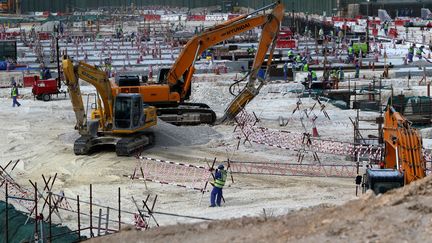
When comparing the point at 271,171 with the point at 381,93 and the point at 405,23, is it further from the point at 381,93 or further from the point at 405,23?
the point at 405,23

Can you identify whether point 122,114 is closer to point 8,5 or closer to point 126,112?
point 126,112

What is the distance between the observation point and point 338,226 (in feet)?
31.3

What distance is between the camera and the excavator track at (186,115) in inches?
980

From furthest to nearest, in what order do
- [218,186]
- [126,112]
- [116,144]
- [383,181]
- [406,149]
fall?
[126,112]
[116,144]
[218,186]
[406,149]
[383,181]

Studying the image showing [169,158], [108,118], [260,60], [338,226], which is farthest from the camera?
[260,60]

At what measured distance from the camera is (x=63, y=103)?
31906 mm

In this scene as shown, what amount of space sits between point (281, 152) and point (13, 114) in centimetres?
1172

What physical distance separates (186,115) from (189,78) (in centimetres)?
125

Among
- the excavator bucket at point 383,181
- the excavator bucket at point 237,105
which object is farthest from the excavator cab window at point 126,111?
the excavator bucket at point 383,181

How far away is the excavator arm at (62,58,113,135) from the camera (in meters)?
20.7

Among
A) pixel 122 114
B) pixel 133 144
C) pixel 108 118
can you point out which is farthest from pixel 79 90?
pixel 133 144

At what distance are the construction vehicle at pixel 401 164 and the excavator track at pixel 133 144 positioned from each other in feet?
24.5

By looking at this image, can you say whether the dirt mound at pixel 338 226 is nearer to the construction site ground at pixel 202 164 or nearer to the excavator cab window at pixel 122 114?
the construction site ground at pixel 202 164

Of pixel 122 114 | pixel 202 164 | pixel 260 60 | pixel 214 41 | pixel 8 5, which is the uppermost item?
pixel 8 5
